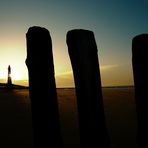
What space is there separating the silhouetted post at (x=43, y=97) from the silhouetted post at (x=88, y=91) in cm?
25

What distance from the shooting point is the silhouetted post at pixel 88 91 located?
344cm

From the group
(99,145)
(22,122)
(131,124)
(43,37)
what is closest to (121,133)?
(131,124)

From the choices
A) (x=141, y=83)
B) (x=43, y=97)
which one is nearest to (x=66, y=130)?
(x=43, y=97)

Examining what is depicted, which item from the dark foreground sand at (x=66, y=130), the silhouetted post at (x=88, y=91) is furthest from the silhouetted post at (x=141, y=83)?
the dark foreground sand at (x=66, y=130)

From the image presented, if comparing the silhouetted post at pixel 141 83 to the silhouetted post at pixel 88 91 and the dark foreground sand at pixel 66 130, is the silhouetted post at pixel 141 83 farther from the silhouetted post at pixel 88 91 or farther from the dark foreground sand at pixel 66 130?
the dark foreground sand at pixel 66 130

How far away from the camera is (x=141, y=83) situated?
3.31m

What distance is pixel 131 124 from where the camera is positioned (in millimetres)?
7453

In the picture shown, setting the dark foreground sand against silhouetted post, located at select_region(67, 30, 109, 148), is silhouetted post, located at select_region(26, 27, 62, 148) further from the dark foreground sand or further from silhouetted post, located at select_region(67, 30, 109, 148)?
the dark foreground sand

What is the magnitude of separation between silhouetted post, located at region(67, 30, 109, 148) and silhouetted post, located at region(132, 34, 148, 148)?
15.1 inches

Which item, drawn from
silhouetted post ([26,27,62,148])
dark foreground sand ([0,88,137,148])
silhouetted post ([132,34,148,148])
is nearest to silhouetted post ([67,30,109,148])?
silhouetted post ([26,27,62,148])

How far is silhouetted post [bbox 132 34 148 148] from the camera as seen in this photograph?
3299 millimetres

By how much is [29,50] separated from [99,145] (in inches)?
49.0

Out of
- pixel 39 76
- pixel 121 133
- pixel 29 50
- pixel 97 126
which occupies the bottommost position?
pixel 121 133

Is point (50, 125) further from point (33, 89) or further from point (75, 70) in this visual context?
point (75, 70)
